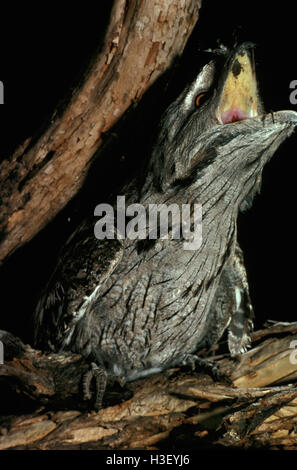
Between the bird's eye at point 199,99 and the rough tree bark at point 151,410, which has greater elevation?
the bird's eye at point 199,99

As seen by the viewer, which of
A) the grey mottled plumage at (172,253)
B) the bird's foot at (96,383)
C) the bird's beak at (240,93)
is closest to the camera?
the bird's foot at (96,383)

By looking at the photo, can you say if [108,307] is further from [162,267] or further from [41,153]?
[41,153]

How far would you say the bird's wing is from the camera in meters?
2.11

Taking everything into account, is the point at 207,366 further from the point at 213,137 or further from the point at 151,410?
the point at 213,137

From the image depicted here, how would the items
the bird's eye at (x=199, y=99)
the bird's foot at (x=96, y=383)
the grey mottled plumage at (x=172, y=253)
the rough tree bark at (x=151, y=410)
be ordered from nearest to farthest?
the rough tree bark at (x=151, y=410), the bird's foot at (x=96, y=383), the grey mottled plumage at (x=172, y=253), the bird's eye at (x=199, y=99)

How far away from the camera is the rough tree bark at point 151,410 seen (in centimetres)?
191

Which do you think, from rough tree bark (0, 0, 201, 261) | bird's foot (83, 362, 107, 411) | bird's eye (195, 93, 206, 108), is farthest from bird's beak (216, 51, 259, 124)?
bird's foot (83, 362, 107, 411)

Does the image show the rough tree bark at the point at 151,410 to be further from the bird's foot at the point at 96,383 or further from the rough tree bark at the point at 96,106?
the rough tree bark at the point at 96,106

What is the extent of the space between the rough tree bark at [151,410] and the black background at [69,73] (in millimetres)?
666

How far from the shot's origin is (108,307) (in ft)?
7.68

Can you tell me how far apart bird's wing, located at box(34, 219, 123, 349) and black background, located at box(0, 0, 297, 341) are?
1.07 feet

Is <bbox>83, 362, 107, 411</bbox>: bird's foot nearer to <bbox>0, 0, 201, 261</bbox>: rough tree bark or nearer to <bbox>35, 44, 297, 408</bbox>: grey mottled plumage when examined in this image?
<bbox>35, 44, 297, 408</bbox>: grey mottled plumage

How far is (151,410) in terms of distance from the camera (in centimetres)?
209

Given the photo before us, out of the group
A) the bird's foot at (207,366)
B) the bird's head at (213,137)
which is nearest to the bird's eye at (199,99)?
the bird's head at (213,137)
